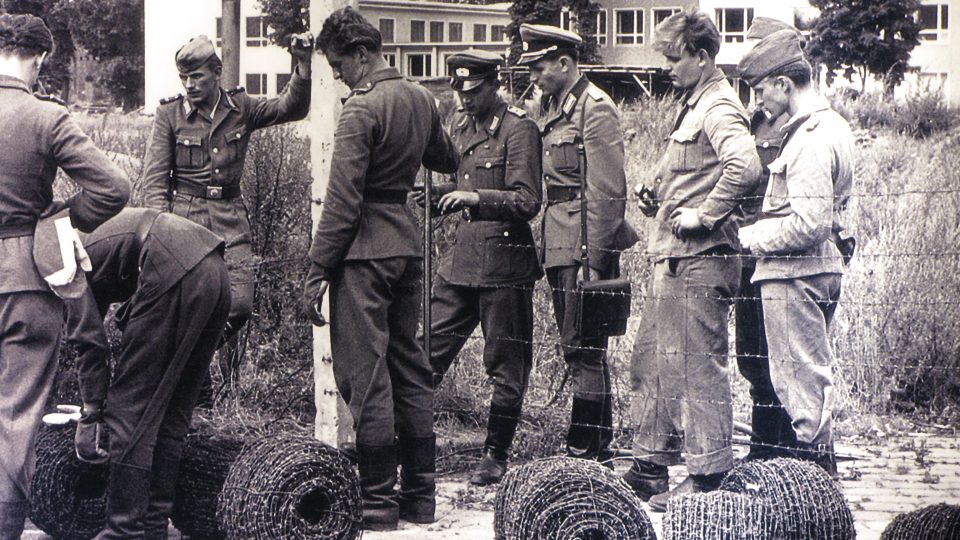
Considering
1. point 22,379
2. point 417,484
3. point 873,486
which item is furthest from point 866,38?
point 22,379

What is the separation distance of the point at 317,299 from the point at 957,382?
4072 mm

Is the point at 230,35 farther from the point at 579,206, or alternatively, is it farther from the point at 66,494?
the point at 66,494

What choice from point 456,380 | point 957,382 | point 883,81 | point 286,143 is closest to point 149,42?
point 286,143

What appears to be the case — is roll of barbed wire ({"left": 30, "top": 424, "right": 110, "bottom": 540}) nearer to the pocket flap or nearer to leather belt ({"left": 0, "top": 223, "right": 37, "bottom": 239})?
leather belt ({"left": 0, "top": 223, "right": 37, "bottom": 239})

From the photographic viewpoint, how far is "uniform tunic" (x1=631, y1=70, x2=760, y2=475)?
257 inches

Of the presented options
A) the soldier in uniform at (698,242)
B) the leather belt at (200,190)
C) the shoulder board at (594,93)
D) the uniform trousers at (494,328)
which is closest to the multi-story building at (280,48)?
the leather belt at (200,190)

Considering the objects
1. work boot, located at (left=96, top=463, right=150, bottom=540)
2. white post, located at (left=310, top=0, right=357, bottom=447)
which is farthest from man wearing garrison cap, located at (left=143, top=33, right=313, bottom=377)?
work boot, located at (left=96, top=463, right=150, bottom=540)

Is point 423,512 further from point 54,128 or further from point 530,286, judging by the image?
point 54,128

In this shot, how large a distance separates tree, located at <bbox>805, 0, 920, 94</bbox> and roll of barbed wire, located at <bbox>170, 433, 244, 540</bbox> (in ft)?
11.4

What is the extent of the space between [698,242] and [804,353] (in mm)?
700

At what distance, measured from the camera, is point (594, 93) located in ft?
23.9

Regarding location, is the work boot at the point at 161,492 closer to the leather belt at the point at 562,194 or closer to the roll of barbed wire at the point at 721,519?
the roll of barbed wire at the point at 721,519

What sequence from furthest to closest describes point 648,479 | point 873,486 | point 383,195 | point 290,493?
point 873,486, point 648,479, point 383,195, point 290,493

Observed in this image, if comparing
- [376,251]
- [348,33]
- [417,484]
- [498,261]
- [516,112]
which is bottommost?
[417,484]
